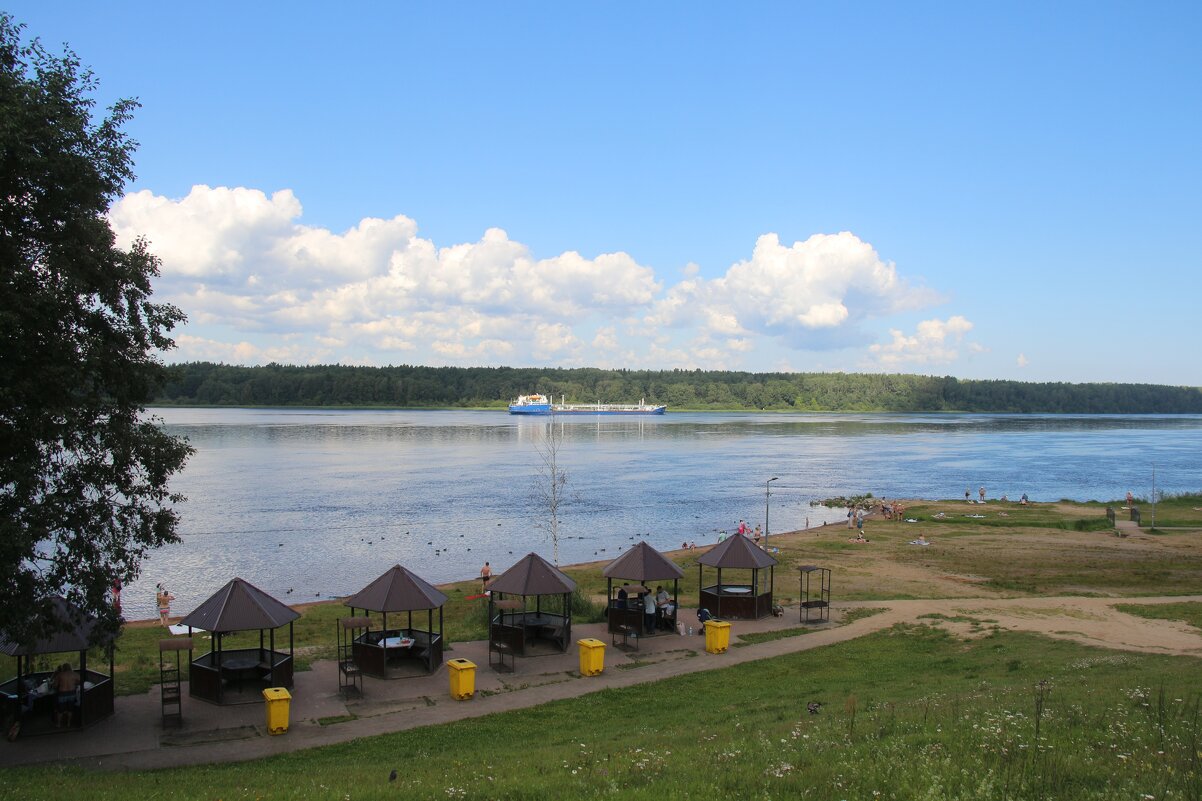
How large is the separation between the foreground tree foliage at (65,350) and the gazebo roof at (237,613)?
1.90 metres

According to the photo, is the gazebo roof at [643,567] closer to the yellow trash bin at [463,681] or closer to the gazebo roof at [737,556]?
the gazebo roof at [737,556]

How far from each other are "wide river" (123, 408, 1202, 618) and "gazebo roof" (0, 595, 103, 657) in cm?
1214

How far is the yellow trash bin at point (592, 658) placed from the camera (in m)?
18.8

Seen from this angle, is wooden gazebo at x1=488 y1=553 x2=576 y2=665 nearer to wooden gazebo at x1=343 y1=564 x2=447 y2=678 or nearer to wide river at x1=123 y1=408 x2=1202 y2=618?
wooden gazebo at x1=343 y1=564 x2=447 y2=678

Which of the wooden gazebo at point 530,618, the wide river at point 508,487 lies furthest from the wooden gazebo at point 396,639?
the wide river at point 508,487

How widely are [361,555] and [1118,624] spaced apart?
1296 inches

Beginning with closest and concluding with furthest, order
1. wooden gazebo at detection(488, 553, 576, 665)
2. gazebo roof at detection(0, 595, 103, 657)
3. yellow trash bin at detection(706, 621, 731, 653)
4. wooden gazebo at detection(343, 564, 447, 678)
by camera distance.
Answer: gazebo roof at detection(0, 595, 103, 657) < wooden gazebo at detection(343, 564, 447, 678) < wooden gazebo at detection(488, 553, 576, 665) < yellow trash bin at detection(706, 621, 731, 653)

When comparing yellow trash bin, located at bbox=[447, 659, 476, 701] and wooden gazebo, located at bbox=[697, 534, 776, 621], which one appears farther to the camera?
wooden gazebo, located at bbox=[697, 534, 776, 621]

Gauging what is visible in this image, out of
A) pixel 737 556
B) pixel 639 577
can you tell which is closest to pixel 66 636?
pixel 639 577

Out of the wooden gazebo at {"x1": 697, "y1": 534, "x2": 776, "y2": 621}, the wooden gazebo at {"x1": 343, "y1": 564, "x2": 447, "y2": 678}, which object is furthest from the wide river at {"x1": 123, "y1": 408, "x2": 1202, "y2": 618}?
the wooden gazebo at {"x1": 697, "y1": 534, "x2": 776, "y2": 621}

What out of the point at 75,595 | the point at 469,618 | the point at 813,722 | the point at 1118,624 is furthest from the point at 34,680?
the point at 1118,624

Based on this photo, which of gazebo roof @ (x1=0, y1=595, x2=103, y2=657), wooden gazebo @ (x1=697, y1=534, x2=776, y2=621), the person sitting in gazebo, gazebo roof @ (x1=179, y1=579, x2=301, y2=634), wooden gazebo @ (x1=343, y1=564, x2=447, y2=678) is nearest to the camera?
gazebo roof @ (x1=0, y1=595, x2=103, y2=657)

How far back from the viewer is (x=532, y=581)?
20.6 meters

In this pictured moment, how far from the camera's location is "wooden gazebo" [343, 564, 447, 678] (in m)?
18.8
